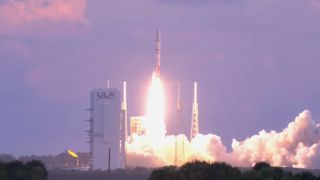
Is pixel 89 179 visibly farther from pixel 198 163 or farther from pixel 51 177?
pixel 198 163

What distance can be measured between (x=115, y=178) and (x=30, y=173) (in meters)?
46.9

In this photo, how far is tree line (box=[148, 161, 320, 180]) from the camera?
133500 millimetres

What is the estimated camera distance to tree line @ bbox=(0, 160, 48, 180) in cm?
14962

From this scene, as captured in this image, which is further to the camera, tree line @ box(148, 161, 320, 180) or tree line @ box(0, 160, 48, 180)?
tree line @ box(0, 160, 48, 180)

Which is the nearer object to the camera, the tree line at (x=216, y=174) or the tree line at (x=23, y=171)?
the tree line at (x=216, y=174)

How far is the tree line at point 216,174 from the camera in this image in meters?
134

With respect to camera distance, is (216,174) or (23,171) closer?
(216,174)

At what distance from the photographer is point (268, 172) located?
13925cm

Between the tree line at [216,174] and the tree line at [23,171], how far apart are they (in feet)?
51.6

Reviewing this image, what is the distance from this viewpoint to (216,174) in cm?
13938

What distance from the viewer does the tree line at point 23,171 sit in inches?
5891

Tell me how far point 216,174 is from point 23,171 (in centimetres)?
2324

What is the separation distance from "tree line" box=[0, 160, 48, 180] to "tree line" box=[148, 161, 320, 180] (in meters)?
15.7

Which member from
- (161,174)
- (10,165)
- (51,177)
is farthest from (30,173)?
(51,177)
